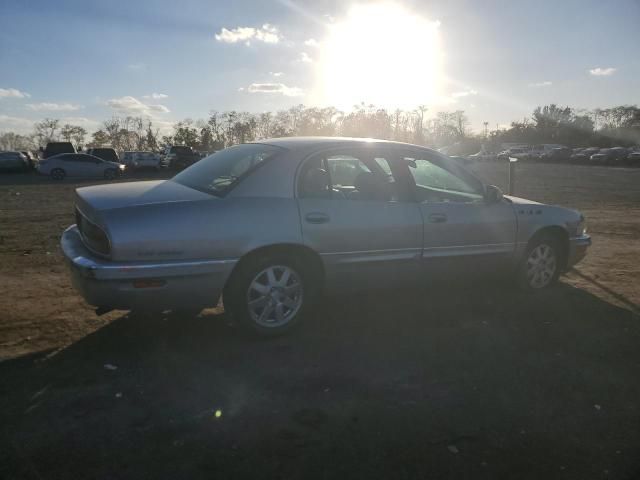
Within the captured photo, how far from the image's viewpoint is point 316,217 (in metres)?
4.09

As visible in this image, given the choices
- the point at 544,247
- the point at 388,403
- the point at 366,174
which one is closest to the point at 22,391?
the point at 388,403

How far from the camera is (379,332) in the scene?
4348 millimetres

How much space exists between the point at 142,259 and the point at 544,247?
409 cm

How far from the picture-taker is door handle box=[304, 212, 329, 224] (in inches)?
159

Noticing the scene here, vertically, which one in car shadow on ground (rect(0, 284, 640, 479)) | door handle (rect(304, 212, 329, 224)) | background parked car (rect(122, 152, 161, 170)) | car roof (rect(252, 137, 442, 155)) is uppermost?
background parked car (rect(122, 152, 161, 170))

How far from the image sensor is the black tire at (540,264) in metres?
5.39

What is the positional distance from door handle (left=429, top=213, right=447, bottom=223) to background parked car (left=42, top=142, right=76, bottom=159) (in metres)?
32.8

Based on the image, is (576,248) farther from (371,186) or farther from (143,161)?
(143,161)

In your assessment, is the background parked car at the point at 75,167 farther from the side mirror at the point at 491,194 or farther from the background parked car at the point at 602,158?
the background parked car at the point at 602,158

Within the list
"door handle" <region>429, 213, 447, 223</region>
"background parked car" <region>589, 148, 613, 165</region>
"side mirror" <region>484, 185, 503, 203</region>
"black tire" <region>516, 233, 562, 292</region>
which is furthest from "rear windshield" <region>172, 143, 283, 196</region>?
"background parked car" <region>589, 148, 613, 165</region>

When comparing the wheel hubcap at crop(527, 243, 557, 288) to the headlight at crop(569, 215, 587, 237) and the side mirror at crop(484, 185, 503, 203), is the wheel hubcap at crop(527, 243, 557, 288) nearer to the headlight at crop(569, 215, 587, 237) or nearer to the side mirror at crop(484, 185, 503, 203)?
the headlight at crop(569, 215, 587, 237)

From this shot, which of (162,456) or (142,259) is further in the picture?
(142,259)

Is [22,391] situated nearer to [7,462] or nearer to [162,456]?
[7,462]

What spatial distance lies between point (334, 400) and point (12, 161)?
36.0 metres
